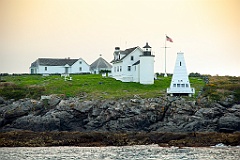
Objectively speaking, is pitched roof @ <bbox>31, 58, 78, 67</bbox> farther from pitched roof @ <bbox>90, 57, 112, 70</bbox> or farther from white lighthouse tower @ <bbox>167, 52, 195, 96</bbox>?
white lighthouse tower @ <bbox>167, 52, 195, 96</bbox>

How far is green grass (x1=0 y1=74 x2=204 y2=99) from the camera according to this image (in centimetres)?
6800

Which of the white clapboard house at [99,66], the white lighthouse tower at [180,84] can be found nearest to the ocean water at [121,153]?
the white lighthouse tower at [180,84]

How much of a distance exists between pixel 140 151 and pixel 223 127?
598 inches

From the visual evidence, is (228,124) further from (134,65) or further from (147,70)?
(134,65)

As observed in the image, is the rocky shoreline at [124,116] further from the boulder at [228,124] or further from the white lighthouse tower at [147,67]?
the white lighthouse tower at [147,67]

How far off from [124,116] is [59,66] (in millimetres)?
39478

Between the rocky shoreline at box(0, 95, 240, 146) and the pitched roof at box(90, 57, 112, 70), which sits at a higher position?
the pitched roof at box(90, 57, 112, 70)

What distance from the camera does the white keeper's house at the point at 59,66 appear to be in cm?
9669

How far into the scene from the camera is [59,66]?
97.1 m

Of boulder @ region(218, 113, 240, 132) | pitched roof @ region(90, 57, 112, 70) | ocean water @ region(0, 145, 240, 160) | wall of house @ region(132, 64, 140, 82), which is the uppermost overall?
pitched roof @ region(90, 57, 112, 70)

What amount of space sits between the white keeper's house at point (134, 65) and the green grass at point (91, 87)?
4.62ft

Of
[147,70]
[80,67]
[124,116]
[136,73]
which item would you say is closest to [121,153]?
[124,116]

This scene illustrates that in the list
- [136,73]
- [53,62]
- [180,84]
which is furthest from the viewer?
[53,62]

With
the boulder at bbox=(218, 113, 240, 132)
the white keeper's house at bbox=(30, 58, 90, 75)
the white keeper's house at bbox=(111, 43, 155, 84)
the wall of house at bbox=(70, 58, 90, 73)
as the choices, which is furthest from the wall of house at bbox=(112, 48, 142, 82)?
the boulder at bbox=(218, 113, 240, 132)
